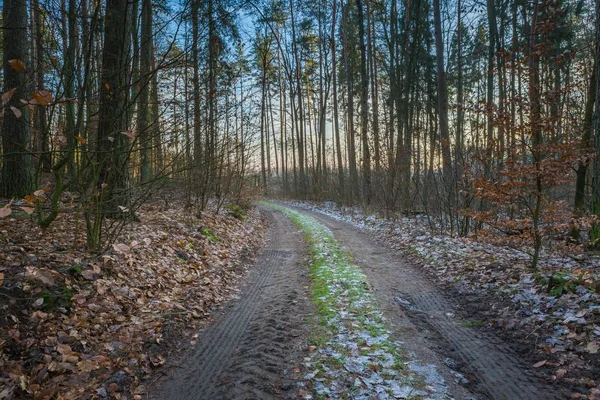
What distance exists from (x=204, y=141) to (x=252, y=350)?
768cm

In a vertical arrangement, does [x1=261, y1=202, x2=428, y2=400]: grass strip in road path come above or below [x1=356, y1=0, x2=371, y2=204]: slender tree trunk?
below

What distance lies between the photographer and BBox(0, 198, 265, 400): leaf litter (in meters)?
3.10

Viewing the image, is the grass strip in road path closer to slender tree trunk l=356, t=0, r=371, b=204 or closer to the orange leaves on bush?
the orange leaves on bush

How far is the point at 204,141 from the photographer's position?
34.0 feet

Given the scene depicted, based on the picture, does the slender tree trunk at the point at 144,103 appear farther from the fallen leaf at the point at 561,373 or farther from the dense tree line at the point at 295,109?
the fallen leaf at the point at 561,373

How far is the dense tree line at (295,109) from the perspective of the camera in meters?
4.81

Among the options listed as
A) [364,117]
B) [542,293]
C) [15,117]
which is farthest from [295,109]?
[542,293]

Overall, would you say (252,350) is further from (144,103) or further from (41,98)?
(144,103)

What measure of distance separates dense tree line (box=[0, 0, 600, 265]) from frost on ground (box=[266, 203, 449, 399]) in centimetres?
278

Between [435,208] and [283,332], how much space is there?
8466mm

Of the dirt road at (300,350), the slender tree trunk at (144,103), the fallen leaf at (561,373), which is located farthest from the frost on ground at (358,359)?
the slender tree trunk at (144,103)

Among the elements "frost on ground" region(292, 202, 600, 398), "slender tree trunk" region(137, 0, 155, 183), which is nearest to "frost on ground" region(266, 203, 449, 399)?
"frost on ground" region(292, 202, 600, 398)

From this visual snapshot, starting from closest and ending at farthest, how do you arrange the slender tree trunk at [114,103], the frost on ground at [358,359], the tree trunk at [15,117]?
the frost on ground at [358,359] → the slender tree trunk at [114,103] → the tree trunk at [15,117]

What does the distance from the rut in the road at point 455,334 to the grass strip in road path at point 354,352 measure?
0.38 metres
